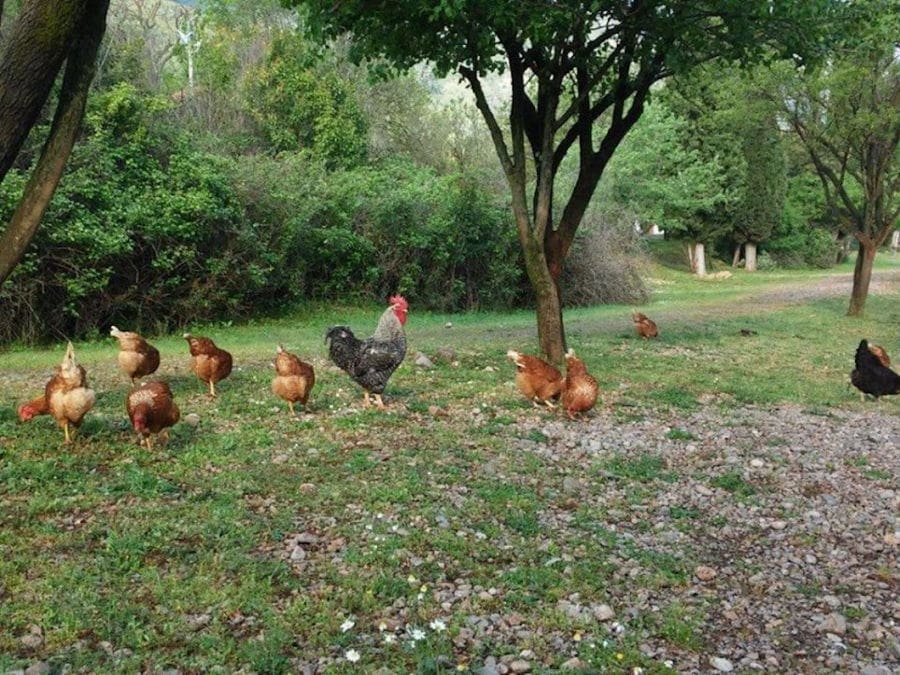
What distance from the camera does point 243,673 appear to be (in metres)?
3.71

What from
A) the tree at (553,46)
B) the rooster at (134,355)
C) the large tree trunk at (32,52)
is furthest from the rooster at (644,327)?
the large tree trunk at (32,52)

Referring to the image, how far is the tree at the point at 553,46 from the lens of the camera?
924 cm

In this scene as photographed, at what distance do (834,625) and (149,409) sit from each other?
5.63 metres

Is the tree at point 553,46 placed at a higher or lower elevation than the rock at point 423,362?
higher

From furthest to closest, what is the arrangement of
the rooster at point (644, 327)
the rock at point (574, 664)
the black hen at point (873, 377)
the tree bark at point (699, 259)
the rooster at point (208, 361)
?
1. the tree bark at point (699, 259)
2. the rooster at point (644, 327)
3. the black hen at point (873, 377)
4. the rooster at point (208, 361)
5. the rock at point (574, 664)

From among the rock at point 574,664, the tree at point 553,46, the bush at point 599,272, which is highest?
the tree at point 553,46

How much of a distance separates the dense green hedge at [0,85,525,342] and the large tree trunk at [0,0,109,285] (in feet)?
27.5

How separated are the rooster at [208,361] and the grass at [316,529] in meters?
0.26

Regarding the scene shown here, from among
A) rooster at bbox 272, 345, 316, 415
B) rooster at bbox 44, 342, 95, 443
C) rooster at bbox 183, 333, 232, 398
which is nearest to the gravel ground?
rooster at bbox 272, 345, 316, 415

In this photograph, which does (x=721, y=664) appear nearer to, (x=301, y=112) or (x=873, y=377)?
(x=873, y=377)

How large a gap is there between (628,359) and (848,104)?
11.5 m

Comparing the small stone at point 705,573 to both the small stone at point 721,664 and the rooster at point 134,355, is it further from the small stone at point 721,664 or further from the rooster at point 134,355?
the rooster at point 134,355

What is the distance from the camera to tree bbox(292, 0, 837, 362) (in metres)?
9.24

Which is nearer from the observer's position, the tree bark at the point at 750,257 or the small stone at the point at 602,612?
the small stone at the point at 602,612
